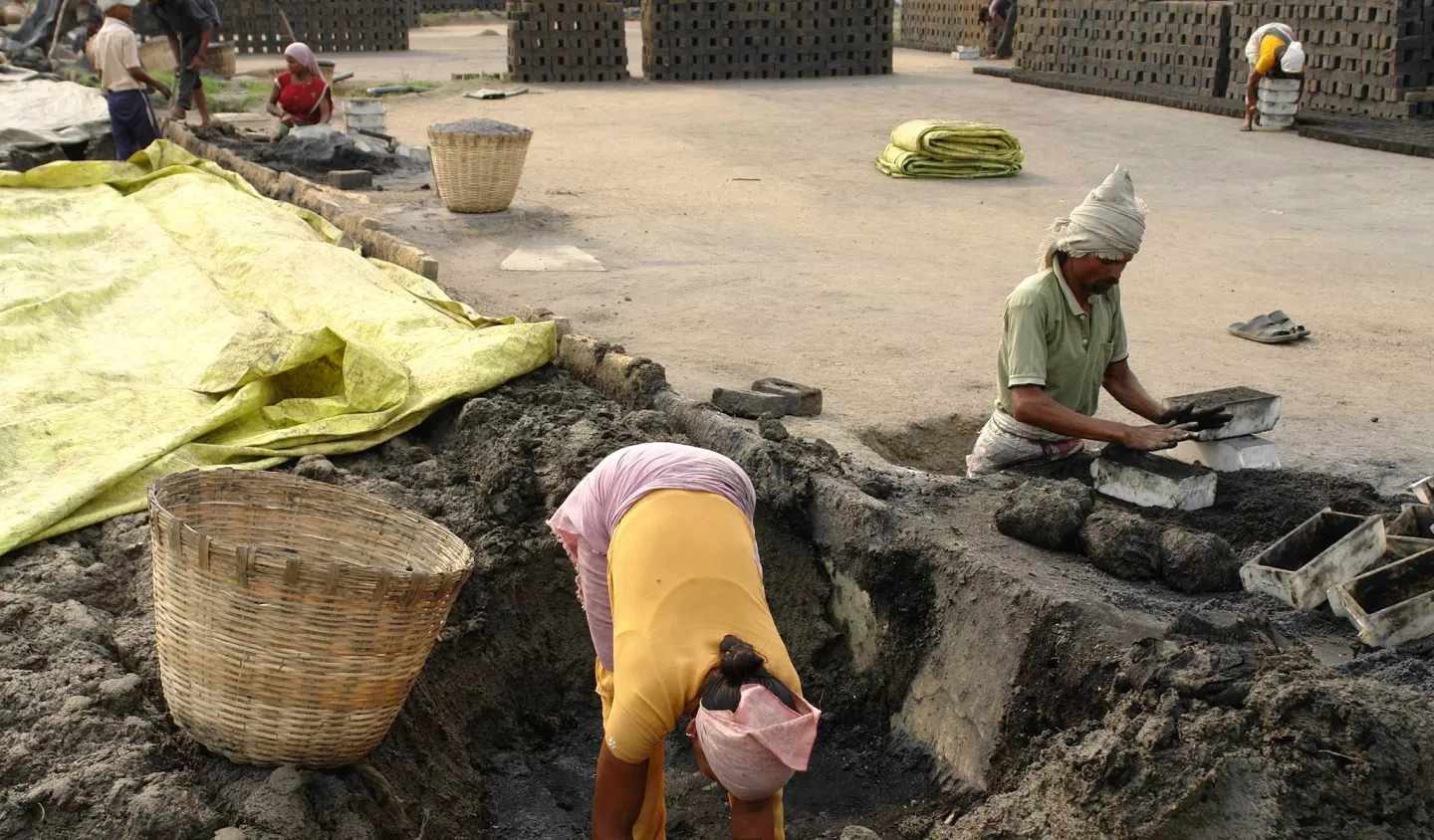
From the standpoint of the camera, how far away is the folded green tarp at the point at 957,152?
11.2 m

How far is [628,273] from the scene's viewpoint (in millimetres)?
8047

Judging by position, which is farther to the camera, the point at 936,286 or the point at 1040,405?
the point at 936,286

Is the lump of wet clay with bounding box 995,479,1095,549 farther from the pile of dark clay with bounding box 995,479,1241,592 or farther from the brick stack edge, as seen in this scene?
the brick stack edge

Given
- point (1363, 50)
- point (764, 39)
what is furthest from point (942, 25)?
point (1363, 50)

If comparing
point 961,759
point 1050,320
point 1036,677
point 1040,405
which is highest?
point 1050,320

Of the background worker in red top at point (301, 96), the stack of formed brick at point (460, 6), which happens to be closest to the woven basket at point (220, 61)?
the background worker in red top at point (301, 96)

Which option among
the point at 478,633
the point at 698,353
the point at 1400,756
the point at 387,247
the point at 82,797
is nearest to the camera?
the point at 1400,756

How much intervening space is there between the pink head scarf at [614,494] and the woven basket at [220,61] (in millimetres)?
17829

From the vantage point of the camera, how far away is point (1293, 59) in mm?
12656

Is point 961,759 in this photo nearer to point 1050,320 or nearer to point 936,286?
point 1050,320

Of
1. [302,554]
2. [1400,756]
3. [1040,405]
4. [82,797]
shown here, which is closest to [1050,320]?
[1040,405]

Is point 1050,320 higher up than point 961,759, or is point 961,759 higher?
point 1050,320

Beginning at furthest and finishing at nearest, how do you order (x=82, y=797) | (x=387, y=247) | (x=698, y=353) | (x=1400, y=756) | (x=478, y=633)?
(x=387, y=247), (x=698, y=353), (x=478, y=633), (x=82, y=797), (x=1400, y=756)

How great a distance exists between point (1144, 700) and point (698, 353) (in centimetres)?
388
